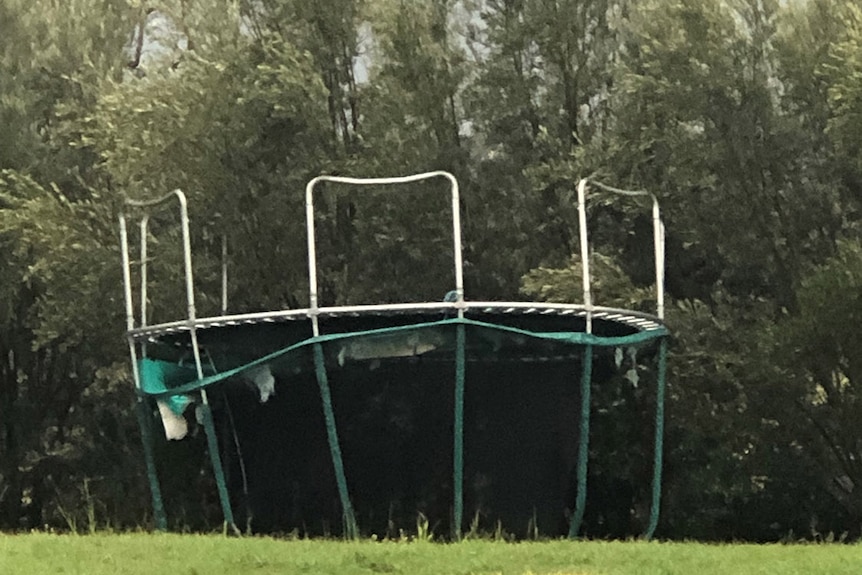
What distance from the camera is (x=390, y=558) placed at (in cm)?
673

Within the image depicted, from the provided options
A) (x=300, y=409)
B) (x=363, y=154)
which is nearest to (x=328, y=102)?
(x=363, y=154)

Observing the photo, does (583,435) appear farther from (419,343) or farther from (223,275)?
(223,275)

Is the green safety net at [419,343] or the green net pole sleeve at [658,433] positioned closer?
the green safety net at [419,343]

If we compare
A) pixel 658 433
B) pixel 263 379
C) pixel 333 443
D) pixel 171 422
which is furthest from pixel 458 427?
pixel 171 422

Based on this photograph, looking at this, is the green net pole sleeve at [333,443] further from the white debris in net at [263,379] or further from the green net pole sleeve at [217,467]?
the green net pole sleeve at [217,467]

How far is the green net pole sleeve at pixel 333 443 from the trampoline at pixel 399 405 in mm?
12

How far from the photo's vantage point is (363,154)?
12.9 meters

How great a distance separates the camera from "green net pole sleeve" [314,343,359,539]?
28.7 feet

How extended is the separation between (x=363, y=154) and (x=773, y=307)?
440 cm

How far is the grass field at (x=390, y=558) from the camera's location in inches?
255

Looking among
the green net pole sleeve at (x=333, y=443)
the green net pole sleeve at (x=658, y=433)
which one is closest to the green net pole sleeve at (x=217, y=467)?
the green net pole sleeve at (x=333, y=443)

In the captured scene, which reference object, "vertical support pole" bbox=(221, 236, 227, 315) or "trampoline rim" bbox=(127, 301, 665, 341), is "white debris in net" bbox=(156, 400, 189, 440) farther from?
"vertical support pole" bbox=(221, 236, 227, 315)

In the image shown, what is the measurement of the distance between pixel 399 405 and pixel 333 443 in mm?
669

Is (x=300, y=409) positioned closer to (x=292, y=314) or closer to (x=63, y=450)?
(x=292, y=314)
